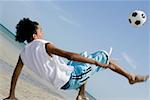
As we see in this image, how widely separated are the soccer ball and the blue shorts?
1.83 m

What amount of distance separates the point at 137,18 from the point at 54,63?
2.49 meters

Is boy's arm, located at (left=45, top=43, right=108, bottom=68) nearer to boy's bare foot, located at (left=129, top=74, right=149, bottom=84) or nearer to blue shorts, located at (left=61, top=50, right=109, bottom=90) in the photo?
blue shorts, located at (left=61, top=50, right=109, bottom=90)

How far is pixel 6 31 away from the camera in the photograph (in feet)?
88.1

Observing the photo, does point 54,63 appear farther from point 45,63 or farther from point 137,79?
point 137,79

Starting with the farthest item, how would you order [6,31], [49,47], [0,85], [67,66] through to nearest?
[6,31]
[0,85]
[67,66]
[49,47]

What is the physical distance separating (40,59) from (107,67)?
3.04ft

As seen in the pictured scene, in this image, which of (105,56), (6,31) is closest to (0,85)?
(105,56)

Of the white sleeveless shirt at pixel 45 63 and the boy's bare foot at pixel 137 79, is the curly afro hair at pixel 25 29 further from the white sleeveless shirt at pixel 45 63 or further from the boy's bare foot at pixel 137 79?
the boy's bare foot at pixel 137 79

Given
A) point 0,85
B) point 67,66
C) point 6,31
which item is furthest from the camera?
point 6,31

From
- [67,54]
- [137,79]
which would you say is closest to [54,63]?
[67,54]

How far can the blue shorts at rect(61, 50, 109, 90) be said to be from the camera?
5707 mm

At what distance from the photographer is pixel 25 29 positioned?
586cm

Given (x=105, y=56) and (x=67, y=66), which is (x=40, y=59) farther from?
(x=105, y=56)

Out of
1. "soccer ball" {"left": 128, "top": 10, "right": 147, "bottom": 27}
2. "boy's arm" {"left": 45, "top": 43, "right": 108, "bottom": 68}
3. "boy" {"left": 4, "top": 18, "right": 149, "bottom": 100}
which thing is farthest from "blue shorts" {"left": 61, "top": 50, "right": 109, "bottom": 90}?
"soccer ball" {"left": 128, "top": 10, "right": 147, "bottom": 27}
